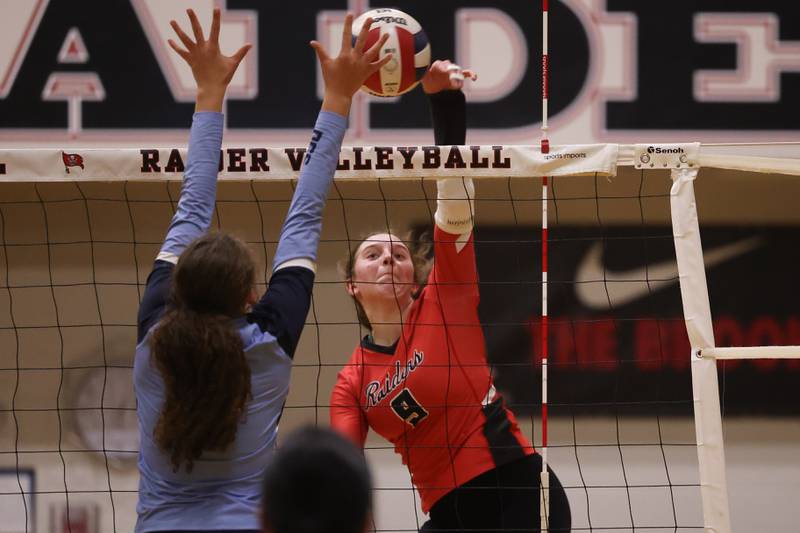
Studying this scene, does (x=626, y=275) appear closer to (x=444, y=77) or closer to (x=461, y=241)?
(x=461, y=241)

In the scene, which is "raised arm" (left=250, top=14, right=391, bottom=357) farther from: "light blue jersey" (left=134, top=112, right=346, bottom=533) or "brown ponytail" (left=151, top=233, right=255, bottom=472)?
"brown ponytail" (left=151, top=233, right=255, bottom=472)

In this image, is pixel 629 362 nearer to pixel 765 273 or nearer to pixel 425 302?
pixel 765 273

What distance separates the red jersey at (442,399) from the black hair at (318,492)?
7.05 ft

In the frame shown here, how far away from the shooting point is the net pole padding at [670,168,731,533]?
3104 mm

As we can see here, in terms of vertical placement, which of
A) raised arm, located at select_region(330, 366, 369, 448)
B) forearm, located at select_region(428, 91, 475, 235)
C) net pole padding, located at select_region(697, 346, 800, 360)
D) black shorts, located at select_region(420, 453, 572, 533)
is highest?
forearm, located at select_region(428, 91, 475, 235)

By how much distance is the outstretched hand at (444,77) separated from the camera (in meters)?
3.09

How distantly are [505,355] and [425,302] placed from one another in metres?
3.21

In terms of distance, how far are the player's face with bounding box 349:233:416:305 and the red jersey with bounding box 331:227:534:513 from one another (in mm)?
171

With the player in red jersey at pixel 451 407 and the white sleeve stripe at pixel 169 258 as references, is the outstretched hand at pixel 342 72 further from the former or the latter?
the player in red jersey at pixel 451 407

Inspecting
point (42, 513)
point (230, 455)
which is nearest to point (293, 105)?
point (42, 513)

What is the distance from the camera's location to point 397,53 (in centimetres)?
311

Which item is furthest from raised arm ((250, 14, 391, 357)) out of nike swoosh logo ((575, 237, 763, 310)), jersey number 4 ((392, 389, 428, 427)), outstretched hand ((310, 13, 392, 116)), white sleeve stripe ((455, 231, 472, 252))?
nike swoosh logo ((575, 237, 763, 310))

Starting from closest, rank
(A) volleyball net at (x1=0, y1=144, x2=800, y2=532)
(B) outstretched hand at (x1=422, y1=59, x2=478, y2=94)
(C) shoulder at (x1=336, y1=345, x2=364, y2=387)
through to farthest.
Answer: (B) outstretched hand at (x1=422, y1=59, x2=478, y2=94) → (C) shoulder at (x1=336, y1=345, x2=364, y2=387) → (A) volleyball net at (x1=0, y1=144, x2=800, y2=532)

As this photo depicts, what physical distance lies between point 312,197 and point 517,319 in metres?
4.45
